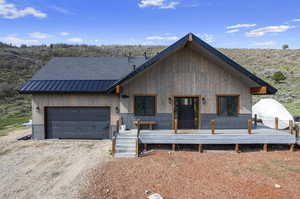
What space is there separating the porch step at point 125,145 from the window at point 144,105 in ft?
6.11

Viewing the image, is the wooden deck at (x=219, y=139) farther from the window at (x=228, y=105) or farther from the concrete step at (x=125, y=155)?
the window at (x=228, y=105)

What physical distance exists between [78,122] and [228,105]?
1056 centimetres

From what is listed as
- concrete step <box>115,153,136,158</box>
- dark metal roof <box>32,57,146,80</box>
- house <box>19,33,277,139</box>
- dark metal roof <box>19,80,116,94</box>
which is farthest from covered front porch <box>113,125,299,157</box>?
dark metal roof <box>32,57,146,80</box>

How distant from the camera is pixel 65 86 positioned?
480 inches

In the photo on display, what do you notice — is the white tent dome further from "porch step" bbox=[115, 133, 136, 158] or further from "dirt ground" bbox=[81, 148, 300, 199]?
"porch step" bbox=[115, 133, 136, 158]

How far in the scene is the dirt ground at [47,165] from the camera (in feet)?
19.5

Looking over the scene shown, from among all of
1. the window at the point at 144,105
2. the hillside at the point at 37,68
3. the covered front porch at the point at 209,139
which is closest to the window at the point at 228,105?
the covered front porch at the point at 209,139

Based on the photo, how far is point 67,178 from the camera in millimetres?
6770

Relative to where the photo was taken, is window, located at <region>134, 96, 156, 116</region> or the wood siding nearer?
the wood siding

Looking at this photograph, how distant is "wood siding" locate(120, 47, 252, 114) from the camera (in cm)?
1117

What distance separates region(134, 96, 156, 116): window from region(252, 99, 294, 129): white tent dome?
433 inches

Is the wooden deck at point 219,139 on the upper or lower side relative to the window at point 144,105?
lower

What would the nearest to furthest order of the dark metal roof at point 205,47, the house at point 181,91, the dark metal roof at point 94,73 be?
the dark metal roof at point 205,47
the dark metal roof at point 94,73
the house at point 181,91

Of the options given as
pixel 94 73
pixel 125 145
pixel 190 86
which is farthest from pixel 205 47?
pixel 94 73
